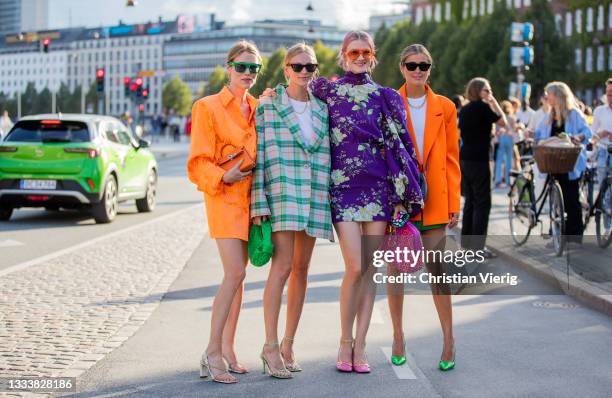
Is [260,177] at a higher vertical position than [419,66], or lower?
lower

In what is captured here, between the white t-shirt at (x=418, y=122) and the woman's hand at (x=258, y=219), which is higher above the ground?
the white t-shirt at (x=418, y=122)

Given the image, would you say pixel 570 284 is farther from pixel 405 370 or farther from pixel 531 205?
pixel 405 370

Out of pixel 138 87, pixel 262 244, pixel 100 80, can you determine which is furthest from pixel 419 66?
pixel 138 87

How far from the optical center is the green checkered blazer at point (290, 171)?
6324mm

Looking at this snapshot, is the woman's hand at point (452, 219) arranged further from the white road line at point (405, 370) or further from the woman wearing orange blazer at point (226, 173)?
the woman wearing orange blazer at point (226, 173)

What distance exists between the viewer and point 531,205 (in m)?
13.7

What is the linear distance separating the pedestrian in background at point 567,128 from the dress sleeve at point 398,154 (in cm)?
699

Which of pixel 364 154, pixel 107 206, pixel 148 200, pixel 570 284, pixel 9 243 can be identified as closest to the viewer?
pixel 364 154

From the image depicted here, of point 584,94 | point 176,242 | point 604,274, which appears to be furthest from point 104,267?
point 584,94

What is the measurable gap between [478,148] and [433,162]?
566 centimetres

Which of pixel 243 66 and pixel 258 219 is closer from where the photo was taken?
pixel 258 219

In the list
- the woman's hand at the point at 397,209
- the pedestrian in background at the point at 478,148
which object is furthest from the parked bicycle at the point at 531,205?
the woman's hand at the point at 397,209

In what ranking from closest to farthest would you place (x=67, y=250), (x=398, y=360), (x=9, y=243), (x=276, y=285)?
(x=276, y=285)
(x=398, y=360)
(x=67, y=250)
(x=9, y=243)

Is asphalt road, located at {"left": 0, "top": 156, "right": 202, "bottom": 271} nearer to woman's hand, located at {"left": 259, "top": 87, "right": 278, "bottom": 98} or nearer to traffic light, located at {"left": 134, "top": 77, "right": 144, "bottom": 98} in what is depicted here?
woman's hand, located at {"left": 259, "top": 87, "right": 278, "bottom": 98}
